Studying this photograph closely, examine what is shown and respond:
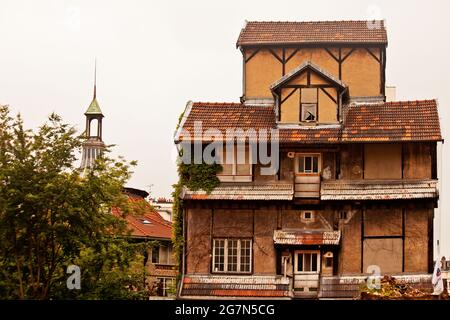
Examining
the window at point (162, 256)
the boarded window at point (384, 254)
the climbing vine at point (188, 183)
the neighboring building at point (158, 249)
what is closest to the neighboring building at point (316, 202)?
the boarded window at point (384, 254)

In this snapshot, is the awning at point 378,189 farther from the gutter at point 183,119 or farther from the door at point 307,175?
the gutter at point 183,119

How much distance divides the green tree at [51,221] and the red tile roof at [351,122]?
17.5ft

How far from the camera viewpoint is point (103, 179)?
41438mm

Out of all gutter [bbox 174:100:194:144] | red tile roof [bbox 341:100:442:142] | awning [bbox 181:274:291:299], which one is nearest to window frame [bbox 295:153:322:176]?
red tile roof [bbox 341:100:442:142]

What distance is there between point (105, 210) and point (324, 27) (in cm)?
1409

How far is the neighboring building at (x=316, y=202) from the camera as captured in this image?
41.2 meters

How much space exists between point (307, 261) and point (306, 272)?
477 mm

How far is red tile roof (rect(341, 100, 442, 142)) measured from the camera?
135ft

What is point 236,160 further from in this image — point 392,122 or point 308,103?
point 392,122

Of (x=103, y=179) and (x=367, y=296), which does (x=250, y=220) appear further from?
(x=367, y=296)

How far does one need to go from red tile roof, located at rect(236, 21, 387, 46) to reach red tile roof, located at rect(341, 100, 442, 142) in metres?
3.77

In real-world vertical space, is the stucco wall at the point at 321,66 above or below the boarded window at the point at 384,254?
above

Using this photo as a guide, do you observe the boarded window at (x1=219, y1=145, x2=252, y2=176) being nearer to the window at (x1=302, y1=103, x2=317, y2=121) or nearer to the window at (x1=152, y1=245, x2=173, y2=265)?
the window at (x1=302, y1=103, x2=317, y2=121)

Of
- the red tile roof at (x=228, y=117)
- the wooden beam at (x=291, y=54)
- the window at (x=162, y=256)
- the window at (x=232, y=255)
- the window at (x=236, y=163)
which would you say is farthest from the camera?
the window at (x=162, y=256)
